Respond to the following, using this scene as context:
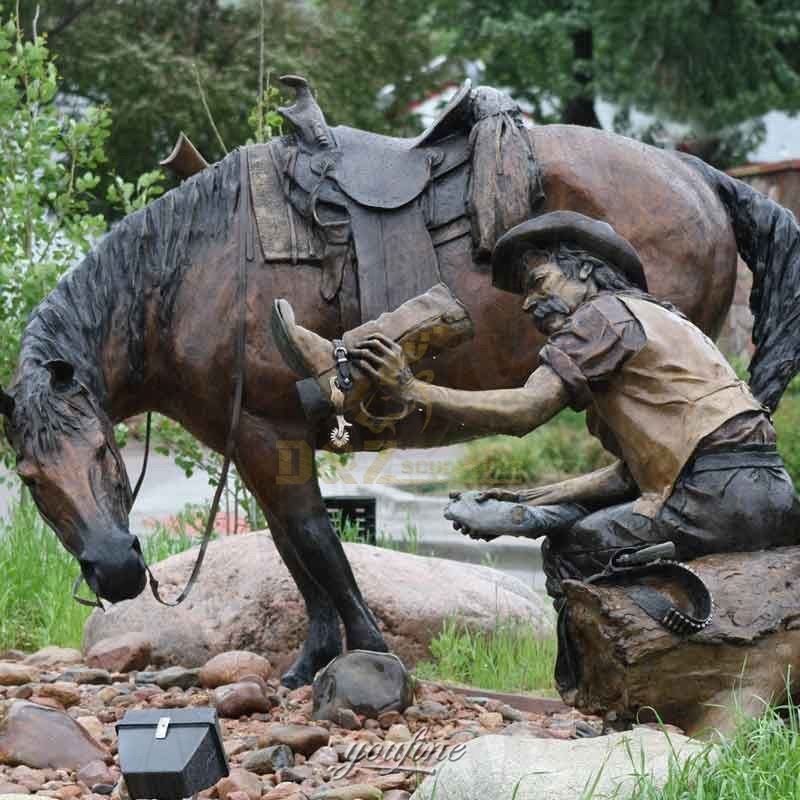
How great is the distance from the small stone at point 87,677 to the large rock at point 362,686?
1101 mm

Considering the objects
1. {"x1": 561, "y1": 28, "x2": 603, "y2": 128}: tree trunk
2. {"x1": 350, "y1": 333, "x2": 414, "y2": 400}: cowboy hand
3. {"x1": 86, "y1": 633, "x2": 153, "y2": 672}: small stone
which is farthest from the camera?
{"x1": 561, "y1": 28, "x2": 603, "y2": 128}: tree trunk

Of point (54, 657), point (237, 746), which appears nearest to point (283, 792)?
point (237, 746)

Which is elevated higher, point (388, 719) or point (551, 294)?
point (551, 294)

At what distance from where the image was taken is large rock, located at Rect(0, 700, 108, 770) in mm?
4344

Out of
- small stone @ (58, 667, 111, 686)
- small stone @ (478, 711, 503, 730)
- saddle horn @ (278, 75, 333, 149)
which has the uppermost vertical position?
saddle horn @ (278, 75, 333, 149)

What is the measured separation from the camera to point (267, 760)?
4.27m

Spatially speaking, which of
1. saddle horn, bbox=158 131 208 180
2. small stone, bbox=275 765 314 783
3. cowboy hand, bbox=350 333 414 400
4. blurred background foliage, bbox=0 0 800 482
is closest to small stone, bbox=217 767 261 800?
small stone, bbox=275 765 314 783

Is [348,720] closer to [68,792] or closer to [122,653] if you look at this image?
[68,792]

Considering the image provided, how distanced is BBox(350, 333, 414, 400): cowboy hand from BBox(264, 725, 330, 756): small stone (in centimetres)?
138

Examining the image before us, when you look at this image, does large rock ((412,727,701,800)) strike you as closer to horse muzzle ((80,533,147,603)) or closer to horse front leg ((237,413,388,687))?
horse muzzle ((80,533,147,603))

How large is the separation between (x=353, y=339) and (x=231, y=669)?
2262 millimetres

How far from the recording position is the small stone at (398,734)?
15.1ft

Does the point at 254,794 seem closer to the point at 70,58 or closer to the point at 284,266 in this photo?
the point at 284,266

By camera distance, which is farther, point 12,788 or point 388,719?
point 388,719
